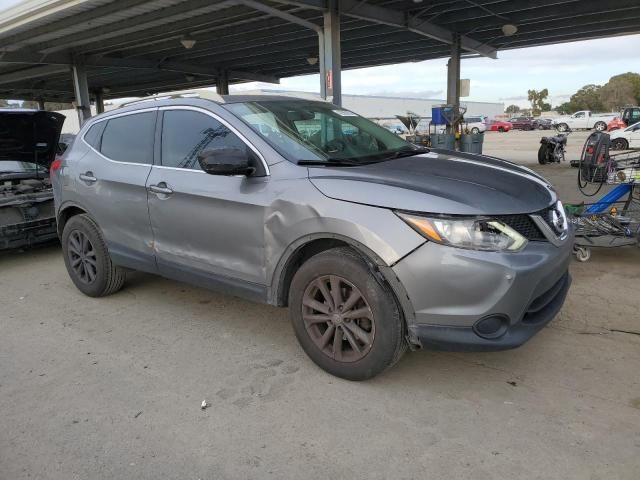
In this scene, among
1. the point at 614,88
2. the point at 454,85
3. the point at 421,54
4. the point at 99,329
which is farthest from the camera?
the point at 614,88

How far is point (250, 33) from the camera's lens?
13.7m

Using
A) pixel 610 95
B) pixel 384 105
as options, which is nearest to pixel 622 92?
pixel 610 95

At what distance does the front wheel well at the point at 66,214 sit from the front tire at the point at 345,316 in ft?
9.02

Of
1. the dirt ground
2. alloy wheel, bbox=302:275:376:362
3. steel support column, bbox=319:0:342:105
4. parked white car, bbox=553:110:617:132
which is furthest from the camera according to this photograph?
parked white car, bbox=553:110:617:132

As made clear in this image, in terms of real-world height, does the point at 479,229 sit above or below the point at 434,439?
above

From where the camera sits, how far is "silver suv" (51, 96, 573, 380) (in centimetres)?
268

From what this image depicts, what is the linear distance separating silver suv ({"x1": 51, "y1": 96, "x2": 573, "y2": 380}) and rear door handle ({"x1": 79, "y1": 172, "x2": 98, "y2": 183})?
4 cm

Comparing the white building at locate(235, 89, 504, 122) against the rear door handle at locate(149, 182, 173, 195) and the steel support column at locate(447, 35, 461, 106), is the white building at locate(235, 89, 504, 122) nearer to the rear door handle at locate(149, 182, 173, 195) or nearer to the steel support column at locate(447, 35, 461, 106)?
the steel support column at locate(447, 35, 461, 106)

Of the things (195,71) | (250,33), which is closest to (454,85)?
(250,33)

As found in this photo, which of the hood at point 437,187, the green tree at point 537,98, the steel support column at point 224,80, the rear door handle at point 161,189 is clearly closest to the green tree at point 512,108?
the green tree at point 537,98

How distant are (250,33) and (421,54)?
738cm

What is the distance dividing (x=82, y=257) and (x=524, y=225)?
3922mm

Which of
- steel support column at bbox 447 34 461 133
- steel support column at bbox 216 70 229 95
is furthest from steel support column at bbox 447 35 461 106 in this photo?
steel support column at bbox 216 70 229 95

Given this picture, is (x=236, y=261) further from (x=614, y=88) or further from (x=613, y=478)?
(x=614, y=88)
